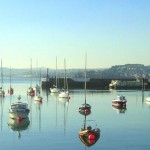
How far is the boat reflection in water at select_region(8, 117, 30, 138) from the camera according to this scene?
61497 mm

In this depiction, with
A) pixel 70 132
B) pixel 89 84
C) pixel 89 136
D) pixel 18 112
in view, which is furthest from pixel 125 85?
pixel 89 136

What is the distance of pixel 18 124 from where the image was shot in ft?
217

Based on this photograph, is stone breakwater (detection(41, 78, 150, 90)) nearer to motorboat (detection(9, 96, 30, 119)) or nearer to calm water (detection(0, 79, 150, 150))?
calm water (detection(0, 79, 150, 150))

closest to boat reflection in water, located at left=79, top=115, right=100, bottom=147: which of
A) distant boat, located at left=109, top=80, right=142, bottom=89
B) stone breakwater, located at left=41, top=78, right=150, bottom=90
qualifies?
stone breakwater, located at left=41, top=78, right=150, bottom=90

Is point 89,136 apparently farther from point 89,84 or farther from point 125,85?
point 89,84

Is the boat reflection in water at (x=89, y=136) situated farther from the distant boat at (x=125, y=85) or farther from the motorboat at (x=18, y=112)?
the distant boat at (x=125, y=85)

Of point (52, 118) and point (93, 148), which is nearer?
point (93, 148)

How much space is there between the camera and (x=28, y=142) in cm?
5131

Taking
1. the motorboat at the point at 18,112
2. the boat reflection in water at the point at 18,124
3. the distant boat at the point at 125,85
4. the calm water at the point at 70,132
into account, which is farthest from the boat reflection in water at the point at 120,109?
the distant boat at the point at 125,85

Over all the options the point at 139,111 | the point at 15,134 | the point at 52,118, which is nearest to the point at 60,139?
the point at 15,134

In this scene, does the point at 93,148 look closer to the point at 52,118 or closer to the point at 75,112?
the point at 52,118

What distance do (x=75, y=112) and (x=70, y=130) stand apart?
25.6 metres

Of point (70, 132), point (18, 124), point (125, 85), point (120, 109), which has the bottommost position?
point (70, 132)

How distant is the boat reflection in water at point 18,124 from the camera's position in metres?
61.5
